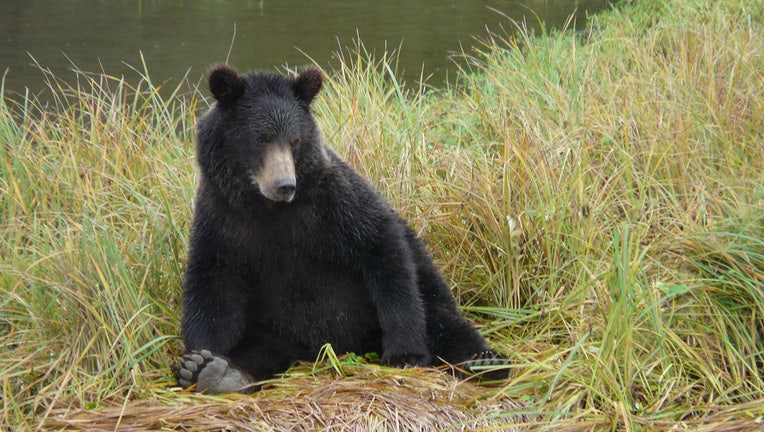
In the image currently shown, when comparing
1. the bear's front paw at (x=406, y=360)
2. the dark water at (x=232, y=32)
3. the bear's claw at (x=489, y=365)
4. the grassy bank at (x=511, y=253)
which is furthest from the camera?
the dark water at (x=232, y=32)

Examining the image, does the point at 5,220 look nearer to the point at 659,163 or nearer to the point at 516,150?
the point at 516,150

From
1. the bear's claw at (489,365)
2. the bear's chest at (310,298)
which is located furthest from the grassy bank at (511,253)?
the bear's chest at (310,298)

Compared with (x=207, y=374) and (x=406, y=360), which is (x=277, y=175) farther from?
(x=406, y=360)

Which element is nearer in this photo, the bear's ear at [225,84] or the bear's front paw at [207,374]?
the bear's front paw at [207,374]

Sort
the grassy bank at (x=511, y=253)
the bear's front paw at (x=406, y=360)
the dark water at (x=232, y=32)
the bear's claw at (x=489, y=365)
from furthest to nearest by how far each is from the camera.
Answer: the dark water at (x=232, y=32), the bear's front paw at (x=406, y=360), the bear's claw at (x=489, y=365), the grassy bank at (x=511, y=253)

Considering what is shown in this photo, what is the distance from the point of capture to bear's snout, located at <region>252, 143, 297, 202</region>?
13.9 feet

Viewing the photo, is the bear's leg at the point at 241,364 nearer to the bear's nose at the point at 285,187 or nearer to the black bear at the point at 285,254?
the black bear at the point at 285,254

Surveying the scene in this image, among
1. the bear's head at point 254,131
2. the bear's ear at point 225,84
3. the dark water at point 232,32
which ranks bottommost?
the dark water at point 232,32

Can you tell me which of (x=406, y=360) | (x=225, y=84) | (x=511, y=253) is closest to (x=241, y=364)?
(x=406, y=360)

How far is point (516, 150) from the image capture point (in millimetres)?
5320

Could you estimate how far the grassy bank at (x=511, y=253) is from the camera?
165 inches

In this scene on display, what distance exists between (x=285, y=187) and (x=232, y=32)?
36.1 feet

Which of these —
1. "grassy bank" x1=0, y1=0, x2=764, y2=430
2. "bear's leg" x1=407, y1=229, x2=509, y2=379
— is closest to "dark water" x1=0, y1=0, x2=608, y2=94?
"grassy bank" x1=0, y1=0, x2=764, y2=430

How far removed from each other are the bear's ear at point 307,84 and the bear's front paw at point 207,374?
1215 mm
